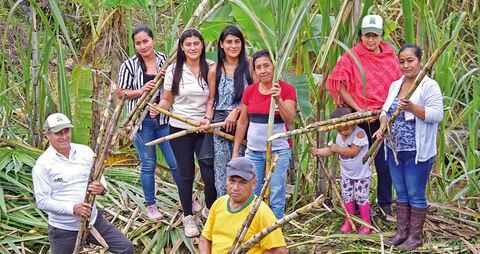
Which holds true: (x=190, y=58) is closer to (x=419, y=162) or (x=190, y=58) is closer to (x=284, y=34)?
(x=284, y=34)

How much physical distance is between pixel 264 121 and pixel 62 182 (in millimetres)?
1116

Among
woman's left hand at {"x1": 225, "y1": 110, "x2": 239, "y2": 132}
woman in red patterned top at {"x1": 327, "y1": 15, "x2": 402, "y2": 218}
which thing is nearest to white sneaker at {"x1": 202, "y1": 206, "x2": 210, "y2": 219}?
woman's left hand at {"x1": 225, "y1": 110, "x2": 239, "y2": 132}

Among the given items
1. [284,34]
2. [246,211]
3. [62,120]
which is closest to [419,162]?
[284,34]

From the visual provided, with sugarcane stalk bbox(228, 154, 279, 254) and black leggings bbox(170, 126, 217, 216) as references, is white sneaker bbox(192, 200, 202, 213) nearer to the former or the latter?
black leggings bbox(170, 126, 217, 216)

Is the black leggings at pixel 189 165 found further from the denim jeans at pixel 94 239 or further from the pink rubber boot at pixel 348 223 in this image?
the pink rubber boot at pixel 348 223

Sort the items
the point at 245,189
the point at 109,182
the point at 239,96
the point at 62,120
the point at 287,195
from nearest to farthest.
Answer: the point at 245,189
the point at 62,120
the point at 239,96
the point at 287,195
the point at 109,182

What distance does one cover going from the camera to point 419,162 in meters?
3.92

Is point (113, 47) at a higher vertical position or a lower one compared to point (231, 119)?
higher

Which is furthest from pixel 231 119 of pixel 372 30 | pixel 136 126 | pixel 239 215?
pixel 239 215

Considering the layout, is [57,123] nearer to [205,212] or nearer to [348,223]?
[205,212]

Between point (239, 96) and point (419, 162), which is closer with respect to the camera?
point (419, 162)

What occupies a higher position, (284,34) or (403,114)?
(284,34)

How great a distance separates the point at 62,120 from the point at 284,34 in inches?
47.9

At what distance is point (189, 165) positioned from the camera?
4.39m
